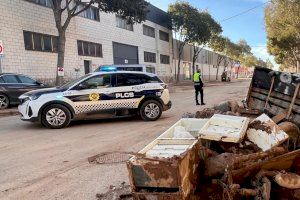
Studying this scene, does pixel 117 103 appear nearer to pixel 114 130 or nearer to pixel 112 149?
pixel 114 130

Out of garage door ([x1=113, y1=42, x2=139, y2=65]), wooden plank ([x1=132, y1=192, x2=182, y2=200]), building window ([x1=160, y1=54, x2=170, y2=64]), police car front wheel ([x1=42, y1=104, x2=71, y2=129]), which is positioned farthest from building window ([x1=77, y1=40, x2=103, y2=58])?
wooden plank ([x1=132, y1=192, x2=182, y2=200])

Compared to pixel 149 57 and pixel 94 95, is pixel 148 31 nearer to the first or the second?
pixel 149 57

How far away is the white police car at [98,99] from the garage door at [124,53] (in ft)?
77.6

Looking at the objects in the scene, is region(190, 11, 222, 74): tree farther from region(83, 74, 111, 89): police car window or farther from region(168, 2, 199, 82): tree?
region(83, 74, 111, 89): police car window

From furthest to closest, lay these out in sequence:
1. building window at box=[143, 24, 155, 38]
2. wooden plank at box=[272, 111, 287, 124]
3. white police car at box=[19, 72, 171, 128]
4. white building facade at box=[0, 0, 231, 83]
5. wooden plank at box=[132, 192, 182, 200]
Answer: building window at box=[143, 24, 155, 38], white building facade at box=[0, 0, 231, 83], white police car at box=[19, 72, 171, 128], wooden plank at box=[272, 111, 287, 124], wooden plank at box=[132, 192, 182, 200]

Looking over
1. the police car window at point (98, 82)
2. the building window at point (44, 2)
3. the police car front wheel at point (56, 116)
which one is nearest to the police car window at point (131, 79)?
the police car window at point (98, 82)

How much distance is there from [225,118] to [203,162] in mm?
1136

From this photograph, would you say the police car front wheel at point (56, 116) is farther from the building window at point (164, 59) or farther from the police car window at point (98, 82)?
the building window at point (164, 59)

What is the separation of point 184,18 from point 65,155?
42737mm

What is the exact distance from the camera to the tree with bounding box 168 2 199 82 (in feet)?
156

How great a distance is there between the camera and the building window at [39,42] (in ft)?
77.6

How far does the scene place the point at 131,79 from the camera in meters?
11.7

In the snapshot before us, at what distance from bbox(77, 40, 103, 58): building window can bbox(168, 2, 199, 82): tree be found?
18.4 metres

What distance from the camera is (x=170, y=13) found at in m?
49.5
